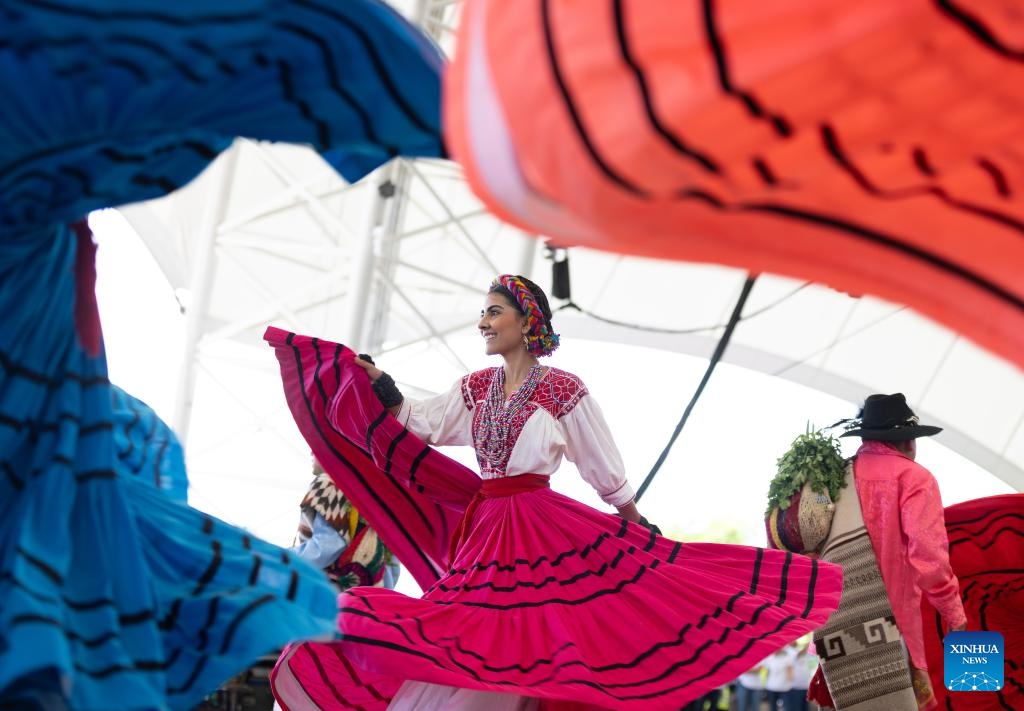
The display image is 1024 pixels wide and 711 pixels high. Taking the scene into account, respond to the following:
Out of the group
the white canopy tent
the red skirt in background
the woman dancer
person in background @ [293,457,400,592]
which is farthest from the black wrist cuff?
the white canopy tent

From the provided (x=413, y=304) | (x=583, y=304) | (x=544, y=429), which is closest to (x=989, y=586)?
(x=544, y=429)

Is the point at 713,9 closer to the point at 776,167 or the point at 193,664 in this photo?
the point at 776,167

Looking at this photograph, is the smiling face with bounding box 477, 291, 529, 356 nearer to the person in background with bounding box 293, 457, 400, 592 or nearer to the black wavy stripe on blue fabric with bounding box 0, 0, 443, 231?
the person in background with bounding box 293, 457, 400, 592

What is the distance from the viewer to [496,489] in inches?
153

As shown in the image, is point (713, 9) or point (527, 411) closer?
point (713, 9)

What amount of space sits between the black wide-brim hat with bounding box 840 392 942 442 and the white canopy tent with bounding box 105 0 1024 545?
403 centimetres

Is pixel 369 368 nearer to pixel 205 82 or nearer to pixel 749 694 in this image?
pixel 205 82

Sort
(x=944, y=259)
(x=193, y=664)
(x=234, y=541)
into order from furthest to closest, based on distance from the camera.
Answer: (x=234, y=541) → (x=193, y=664) → (x=944, y=259)

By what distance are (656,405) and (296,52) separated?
14.4 m

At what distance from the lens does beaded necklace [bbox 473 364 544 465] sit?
154 inches

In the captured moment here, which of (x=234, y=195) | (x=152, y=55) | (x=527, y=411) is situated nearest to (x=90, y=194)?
(x=152, y=55)

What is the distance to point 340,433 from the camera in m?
4.22

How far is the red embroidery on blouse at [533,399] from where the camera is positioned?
3.93 m

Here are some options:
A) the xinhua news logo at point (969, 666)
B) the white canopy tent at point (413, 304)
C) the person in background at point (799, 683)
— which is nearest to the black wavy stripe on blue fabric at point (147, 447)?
the xinhua news logo at point (969, 666)
